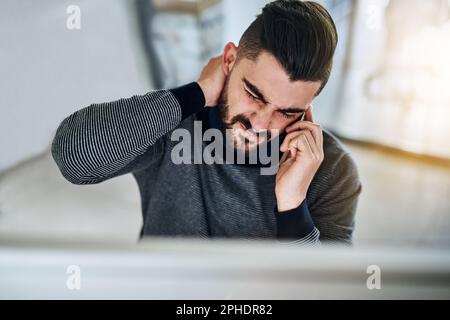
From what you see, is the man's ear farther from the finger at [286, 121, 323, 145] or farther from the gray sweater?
the finger at [286, 121, 323, 145]

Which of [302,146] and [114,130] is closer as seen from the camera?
[114,130]

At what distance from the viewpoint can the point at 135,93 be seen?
100cm

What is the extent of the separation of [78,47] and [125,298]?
2.09ft

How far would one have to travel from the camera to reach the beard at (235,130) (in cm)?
97

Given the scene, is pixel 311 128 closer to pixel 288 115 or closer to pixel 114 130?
pixel 288 115

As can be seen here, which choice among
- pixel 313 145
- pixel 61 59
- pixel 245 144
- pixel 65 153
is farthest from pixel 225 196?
pixel 61 59

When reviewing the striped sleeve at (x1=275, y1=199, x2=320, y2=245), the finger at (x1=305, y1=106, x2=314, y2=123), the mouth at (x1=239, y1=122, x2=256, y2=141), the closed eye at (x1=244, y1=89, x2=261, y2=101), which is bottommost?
the striped sleeve at (x1=275, y1=199, x2=320, y2=245)

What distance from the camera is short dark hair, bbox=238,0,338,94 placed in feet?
2.94

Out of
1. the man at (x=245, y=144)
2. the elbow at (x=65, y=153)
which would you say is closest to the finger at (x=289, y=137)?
the man at (x=245, y=144)

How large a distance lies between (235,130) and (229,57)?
0.17 metres

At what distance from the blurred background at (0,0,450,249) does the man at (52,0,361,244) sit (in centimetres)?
5

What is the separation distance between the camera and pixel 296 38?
2.92 feet

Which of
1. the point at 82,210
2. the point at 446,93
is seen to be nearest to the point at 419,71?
the point at 446,93

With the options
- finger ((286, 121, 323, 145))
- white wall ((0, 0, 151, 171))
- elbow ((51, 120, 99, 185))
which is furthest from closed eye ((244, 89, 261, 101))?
elbow ((51, 120, 99, 185))
